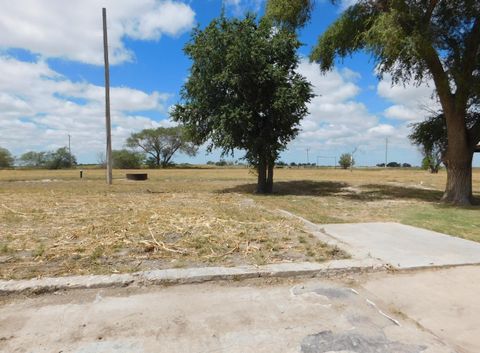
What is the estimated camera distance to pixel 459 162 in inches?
567

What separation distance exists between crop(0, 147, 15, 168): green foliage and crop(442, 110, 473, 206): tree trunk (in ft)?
290

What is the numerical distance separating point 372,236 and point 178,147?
90.1 meters

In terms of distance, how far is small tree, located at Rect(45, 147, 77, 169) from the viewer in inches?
2995

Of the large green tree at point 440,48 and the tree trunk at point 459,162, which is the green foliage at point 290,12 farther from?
the tree trunk at point 459,162

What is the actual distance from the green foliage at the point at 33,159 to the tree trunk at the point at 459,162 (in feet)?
259

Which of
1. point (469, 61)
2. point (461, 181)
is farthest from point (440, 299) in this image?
point (469, 61)

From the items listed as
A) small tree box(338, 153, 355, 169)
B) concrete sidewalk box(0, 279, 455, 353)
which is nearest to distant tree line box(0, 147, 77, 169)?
small tree box(338, 153, 355, 169)

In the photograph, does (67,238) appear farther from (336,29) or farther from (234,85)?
(336,29)

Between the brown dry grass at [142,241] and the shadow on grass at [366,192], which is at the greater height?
the brown dry grass at [142,241]

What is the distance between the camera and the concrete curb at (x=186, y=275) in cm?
412

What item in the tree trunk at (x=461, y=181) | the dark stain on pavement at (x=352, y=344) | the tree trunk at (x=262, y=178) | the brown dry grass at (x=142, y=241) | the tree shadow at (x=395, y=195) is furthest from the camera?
the tree trunk at (x=262, y=178)

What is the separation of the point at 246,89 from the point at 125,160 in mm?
71652

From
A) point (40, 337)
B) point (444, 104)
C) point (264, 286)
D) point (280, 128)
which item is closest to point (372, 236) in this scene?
point (264, 286)

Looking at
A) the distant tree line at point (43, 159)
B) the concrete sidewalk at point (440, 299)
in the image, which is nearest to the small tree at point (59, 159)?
the distant tree line at point (43, 159)
